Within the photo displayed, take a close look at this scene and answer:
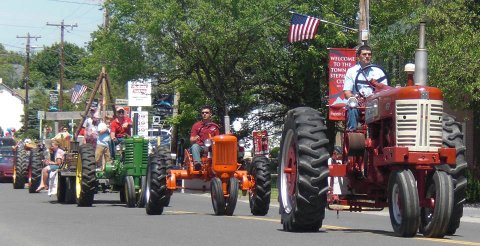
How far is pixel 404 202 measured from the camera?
11914mm

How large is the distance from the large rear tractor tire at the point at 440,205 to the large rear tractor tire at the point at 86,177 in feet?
43.5

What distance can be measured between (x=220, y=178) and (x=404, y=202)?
28.7 ft

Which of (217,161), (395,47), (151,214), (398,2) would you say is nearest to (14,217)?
(151,214)

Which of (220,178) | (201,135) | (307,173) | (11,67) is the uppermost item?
(11,67)


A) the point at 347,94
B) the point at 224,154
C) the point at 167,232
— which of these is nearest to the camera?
the point at 347,94

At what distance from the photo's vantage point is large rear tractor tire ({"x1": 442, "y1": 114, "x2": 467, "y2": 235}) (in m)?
→ 12.1

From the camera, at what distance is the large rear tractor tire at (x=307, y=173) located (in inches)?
507

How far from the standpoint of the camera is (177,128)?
53094mm

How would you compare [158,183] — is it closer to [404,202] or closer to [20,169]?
[404,202]

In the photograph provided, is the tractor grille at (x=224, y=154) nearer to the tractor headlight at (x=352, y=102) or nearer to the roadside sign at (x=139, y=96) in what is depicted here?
the tractor headlight at (x=352, y=102)

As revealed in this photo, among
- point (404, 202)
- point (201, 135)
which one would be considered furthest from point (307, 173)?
point (201, 135)

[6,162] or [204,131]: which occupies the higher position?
[204,131]

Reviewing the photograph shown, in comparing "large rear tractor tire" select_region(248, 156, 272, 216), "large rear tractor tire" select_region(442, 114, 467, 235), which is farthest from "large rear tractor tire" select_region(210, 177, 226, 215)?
"large rear tractor tire" select_region(442, 114, 467, 235)

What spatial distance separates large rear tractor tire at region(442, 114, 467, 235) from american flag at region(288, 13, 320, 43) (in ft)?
79.8
